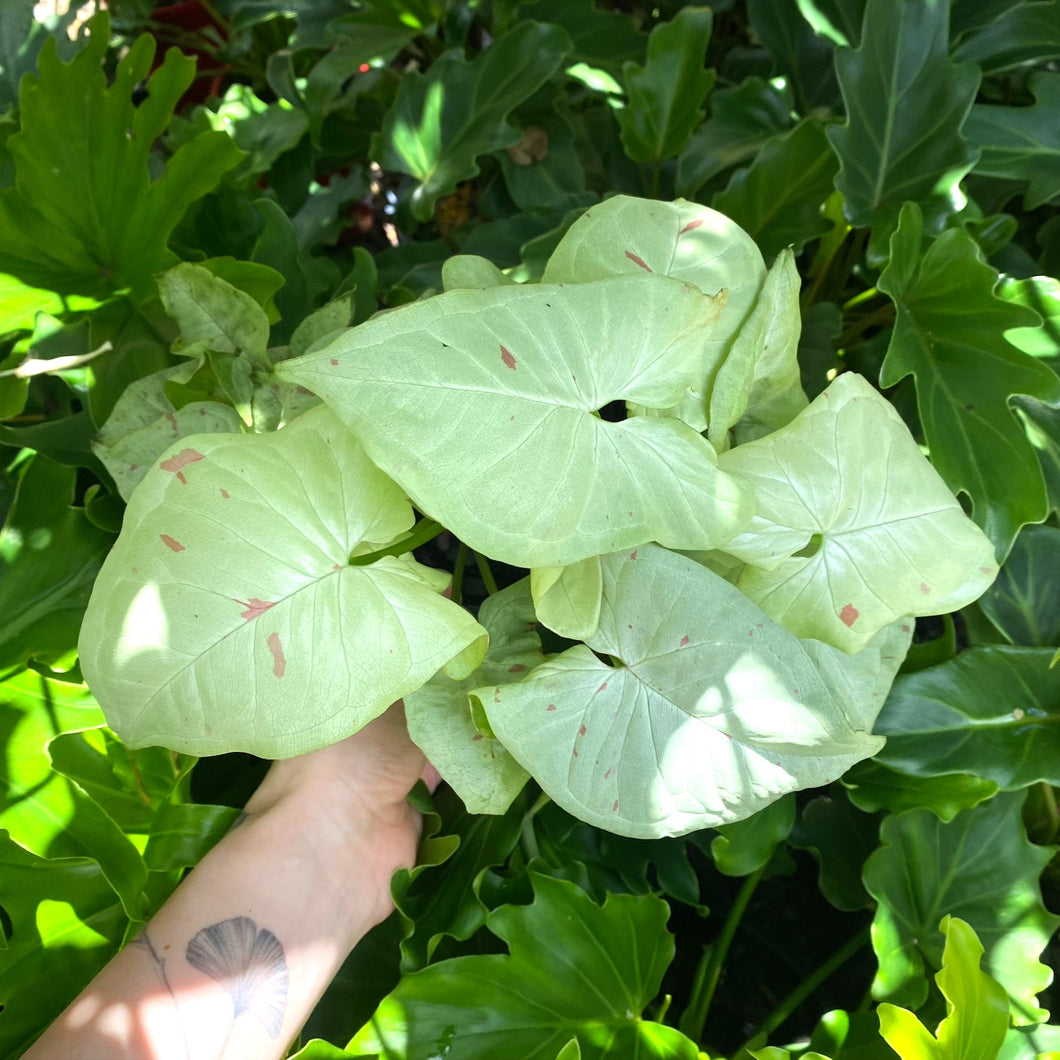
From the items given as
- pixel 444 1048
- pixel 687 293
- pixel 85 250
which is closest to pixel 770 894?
pixel 444 1048

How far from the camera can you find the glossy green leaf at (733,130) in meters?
0.95

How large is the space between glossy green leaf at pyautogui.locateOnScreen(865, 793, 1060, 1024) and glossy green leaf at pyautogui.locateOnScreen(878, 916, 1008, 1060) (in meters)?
0.14

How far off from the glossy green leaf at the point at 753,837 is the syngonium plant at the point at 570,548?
0.72 feet

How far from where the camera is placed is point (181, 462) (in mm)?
478

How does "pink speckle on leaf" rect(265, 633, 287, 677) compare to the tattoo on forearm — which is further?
the tattoo on forearm

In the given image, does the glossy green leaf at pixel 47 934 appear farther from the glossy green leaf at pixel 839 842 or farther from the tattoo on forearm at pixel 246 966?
the glossy green leaf at pixel 839 842

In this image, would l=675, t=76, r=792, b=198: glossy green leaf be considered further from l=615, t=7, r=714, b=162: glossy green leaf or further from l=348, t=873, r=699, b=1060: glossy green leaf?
l=348, t=873, r=699, b=1060: glossy green leaf

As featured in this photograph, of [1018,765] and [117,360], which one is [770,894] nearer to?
[1018,765]

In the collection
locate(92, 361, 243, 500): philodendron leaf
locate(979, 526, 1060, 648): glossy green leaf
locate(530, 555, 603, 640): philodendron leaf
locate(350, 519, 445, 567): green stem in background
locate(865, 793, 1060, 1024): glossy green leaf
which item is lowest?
locate(865, 793, 1060, 1024): glossy green leaf

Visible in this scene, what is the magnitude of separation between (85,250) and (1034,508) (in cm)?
89

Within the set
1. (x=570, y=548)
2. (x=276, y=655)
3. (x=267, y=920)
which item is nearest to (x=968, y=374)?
(x=570, y=548)

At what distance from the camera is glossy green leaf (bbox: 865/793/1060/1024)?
74 centimetres

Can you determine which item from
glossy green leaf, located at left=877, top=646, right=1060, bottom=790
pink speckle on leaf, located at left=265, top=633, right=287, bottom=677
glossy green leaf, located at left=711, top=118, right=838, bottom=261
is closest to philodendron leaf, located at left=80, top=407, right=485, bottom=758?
pink speckle on leaf, located at left=265, top=633, right=287, bottom=677

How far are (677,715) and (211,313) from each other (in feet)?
1.44
